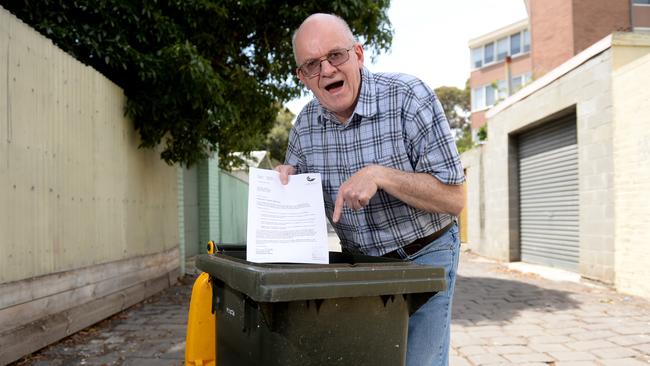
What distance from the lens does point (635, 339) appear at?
539cm

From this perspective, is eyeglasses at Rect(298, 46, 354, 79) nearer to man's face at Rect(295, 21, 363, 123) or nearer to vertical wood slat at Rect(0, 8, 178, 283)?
man's face at Rect(295, 21, 363, 123)

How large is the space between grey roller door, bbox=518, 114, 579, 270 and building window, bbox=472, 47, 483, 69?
24504mm

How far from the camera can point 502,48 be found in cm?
3447

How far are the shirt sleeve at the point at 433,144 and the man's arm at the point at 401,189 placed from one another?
4cm

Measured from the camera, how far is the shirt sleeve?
77.3 inches

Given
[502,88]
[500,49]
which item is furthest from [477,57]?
[502,88]

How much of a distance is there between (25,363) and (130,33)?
4.23 m

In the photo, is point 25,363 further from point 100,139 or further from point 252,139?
point 252,139

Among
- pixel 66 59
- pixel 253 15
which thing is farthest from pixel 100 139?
pixel 253 15

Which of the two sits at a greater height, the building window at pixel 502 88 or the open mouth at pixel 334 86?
the building window at pixel 502 88

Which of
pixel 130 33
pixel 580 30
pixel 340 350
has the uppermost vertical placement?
pixel 580 30

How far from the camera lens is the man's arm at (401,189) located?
1901 millimetres

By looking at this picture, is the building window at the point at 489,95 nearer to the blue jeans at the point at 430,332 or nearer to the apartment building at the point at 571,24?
the apartment building at the point at 571,24

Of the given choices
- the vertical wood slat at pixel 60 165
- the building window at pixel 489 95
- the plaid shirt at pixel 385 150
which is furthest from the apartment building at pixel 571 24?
the plaid shirt at pixel 385 150
